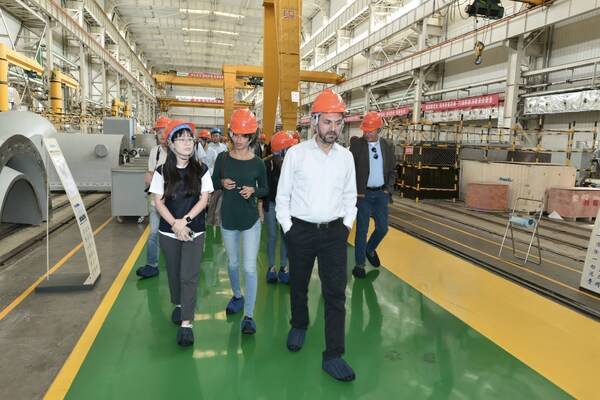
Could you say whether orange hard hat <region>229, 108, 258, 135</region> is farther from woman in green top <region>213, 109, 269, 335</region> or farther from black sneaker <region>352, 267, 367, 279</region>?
black sneaker <region>352, 267, 367, 279</region>

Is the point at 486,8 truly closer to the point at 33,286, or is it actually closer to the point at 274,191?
the point at 274,191

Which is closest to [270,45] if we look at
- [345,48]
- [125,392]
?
[125,392]

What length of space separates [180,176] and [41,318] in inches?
79.6

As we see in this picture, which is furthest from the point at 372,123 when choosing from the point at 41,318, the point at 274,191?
the point at 41,318

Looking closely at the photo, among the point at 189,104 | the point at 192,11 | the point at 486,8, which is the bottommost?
the point at 486,8

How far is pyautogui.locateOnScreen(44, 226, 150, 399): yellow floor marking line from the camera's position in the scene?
2.66 metres

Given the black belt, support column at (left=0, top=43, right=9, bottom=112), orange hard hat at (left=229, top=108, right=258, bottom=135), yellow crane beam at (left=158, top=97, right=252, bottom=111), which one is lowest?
the black belt

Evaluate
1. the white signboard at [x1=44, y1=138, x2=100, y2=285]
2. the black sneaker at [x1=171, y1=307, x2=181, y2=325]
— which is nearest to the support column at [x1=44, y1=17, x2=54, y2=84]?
the white signboard at [x1=44, y1=138, x2=100, y2=285]

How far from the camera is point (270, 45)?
41.2ft

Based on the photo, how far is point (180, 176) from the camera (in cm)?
311

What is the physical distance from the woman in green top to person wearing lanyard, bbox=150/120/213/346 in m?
0.24

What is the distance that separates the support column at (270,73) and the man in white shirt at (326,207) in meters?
9.42

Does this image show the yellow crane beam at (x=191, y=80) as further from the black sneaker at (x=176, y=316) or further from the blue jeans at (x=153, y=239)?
the black sneaker at (x=176, y=316)

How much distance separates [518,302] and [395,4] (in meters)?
23.3
